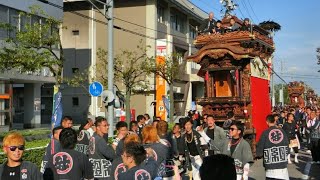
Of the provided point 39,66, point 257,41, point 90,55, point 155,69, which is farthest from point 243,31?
point 90,55

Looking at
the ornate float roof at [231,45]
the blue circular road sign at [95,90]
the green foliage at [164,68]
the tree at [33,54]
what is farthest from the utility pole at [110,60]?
the green foliage at [164,68]

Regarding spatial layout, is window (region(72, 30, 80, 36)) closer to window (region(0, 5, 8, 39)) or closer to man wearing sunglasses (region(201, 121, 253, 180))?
window (region(0, 5, 8, 39))

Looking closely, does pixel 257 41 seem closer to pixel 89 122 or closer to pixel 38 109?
pixel 89 122

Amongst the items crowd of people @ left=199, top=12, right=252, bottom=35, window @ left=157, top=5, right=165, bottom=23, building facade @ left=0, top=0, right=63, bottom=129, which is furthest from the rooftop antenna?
window @ left=157, top=5, right=165, bottom=23

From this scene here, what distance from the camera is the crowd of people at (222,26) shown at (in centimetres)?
1566

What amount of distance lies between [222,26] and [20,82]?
2103 centimetres

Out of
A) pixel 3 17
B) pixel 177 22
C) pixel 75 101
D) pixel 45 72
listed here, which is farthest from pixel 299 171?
pixel 177 22

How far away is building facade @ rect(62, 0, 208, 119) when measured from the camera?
128 feet

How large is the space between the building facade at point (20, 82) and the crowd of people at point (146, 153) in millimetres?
17364

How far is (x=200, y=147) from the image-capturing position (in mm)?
10109

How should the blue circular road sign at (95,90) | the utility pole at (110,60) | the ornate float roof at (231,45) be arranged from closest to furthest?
the ornate float roof at (231,45) < the blue circular road sign at (95,90) < the utility pole at (110,60)

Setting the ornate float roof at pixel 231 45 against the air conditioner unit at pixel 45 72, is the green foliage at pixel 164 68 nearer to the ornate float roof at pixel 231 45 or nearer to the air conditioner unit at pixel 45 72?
the air conditioner unit at pixel 45 72

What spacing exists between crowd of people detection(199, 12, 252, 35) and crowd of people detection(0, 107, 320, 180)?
5208 millimetres

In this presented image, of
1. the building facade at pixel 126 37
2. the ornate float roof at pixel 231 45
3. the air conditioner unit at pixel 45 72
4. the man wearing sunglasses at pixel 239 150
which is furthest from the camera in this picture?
the building facade at pixel 126 37
